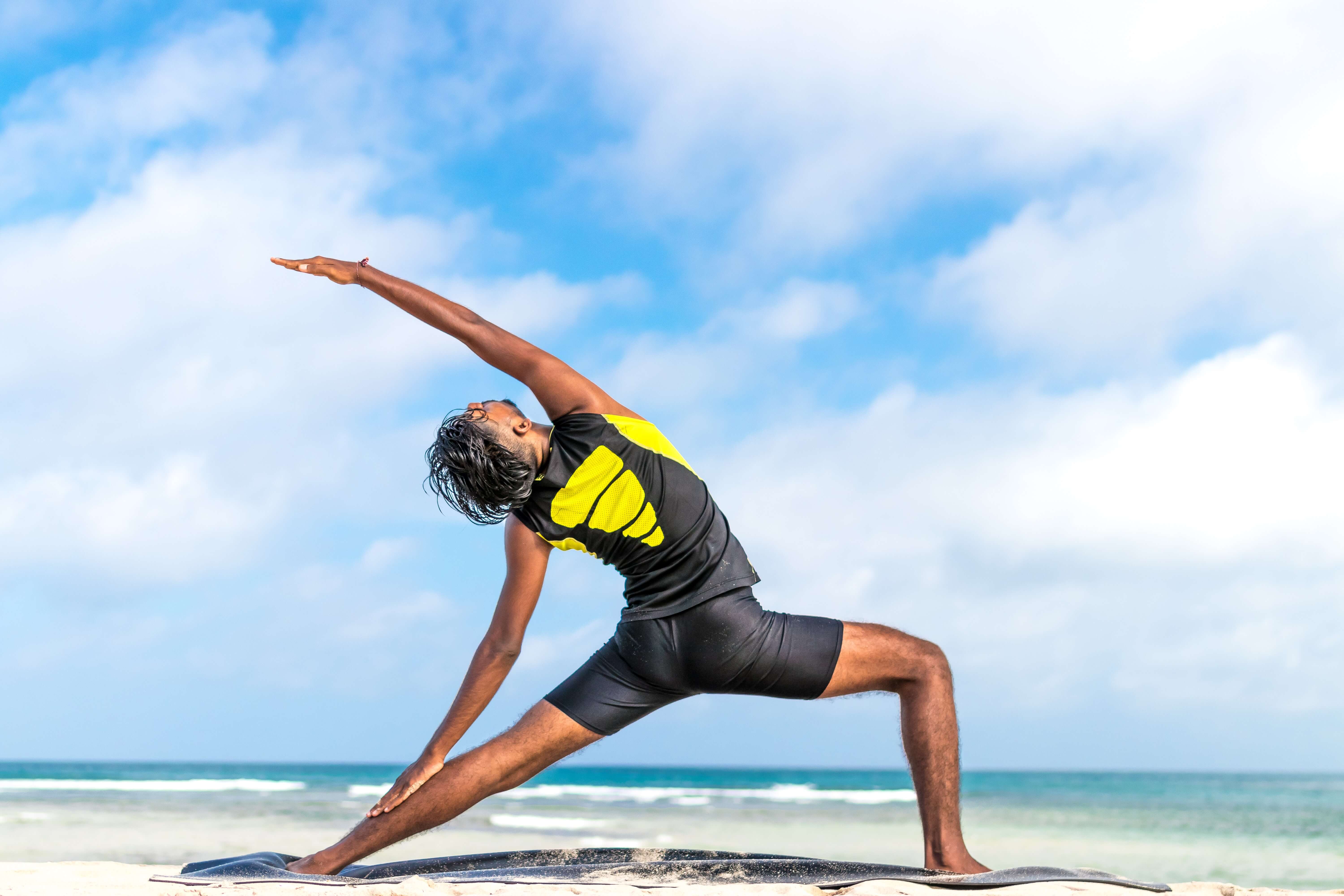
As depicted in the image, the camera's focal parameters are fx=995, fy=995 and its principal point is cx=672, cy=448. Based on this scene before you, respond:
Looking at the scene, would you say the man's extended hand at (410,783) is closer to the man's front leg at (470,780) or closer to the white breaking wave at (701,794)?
the man's front leg at (470,780)

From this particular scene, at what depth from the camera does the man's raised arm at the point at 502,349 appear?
320cm

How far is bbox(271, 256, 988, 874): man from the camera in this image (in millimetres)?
3123

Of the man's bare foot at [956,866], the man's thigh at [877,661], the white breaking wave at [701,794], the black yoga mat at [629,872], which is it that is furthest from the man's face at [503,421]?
the white breaking wave at [701,794]

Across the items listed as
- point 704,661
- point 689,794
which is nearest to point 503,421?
point 704,661

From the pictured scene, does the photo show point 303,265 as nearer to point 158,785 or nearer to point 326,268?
point 326,268

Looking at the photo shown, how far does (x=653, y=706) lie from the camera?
3.31m

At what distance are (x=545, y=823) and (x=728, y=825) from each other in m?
2.42

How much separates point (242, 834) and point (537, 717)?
27.2ft

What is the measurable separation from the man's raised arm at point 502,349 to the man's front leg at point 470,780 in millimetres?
1011

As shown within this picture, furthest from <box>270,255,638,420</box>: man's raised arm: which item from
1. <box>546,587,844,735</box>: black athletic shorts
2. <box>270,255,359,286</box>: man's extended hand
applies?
<box>546,587,844,735</box>: black athletic shorts

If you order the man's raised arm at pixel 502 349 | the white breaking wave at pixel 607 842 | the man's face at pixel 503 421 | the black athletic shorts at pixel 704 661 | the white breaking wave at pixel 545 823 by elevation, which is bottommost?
the white breaking wave at pixel 545 823

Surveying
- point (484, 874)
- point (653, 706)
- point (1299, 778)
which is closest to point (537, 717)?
point (653, 706)

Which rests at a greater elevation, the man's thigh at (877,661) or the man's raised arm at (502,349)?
the man's raised arm at (502,349)

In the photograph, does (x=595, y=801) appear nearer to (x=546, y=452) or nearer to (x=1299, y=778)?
(x=546, y=452)
